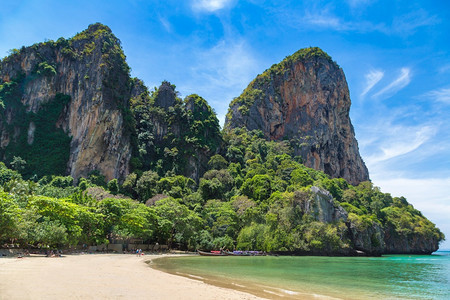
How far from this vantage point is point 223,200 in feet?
221

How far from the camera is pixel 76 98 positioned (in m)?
73.8

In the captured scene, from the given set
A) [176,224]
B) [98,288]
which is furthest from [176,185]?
[98,288]

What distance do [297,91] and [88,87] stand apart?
230 feet

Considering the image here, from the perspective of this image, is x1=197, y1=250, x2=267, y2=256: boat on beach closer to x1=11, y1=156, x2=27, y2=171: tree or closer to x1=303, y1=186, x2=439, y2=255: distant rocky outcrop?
x1=303, y1=186, x2=439, y2=255: distant rocky outcrop

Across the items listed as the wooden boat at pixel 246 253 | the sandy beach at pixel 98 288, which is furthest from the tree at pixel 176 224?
the sandy beach at pixel 98 288

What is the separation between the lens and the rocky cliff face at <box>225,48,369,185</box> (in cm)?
10869

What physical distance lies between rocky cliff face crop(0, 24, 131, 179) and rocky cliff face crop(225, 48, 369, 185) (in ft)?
146

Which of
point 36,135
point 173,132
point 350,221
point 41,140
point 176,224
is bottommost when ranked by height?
point 176,224

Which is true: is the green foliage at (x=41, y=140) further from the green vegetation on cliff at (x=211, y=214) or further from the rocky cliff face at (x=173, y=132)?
the rocky cliff face at (x=173, y=132)

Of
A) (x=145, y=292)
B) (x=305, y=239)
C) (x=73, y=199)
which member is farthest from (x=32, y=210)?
(x=305, y=239)

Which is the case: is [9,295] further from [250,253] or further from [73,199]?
[250,253]

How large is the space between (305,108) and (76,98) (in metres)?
73.0

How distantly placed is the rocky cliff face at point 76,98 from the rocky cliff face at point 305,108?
44.5 meters

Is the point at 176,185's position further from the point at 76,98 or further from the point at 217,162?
the point at 76,98
